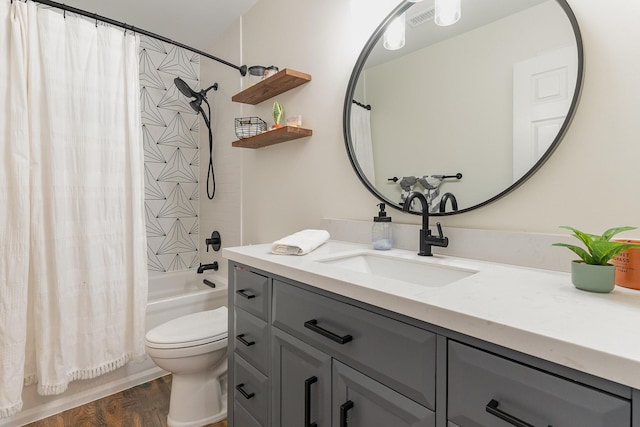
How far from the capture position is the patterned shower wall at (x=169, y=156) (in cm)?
267

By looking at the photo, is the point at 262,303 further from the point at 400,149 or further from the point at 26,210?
the point at 26,210

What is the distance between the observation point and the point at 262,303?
1125 mm

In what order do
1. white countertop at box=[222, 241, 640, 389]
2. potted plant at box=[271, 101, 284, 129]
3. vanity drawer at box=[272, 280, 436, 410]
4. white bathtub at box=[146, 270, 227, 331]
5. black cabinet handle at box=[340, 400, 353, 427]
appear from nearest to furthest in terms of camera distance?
white countertop at box=[222, 241, 640, 389], vanity drawer at box=[272, 280, 436, 410], black cabinet handle at box=[340, 400, 353, 427], potted plant at box=[271, 101, 284, 129], white bathtub at box=[146, 270, 227, 331]

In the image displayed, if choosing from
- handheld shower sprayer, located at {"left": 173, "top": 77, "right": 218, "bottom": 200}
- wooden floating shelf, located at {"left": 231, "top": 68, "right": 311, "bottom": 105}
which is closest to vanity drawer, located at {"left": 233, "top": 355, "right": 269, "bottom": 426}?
wooden floating shelf, located at {"left": 231, "top": 68, "right": 311, "bottom": 105}

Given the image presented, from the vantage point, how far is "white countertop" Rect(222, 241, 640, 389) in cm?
45

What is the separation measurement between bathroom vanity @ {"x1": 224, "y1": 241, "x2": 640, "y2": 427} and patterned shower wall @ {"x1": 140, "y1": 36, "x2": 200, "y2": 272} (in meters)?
1.85

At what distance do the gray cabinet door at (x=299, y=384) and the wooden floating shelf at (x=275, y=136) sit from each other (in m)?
1.04

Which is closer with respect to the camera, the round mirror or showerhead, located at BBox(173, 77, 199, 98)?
the round mirror

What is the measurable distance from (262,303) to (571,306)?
864mm

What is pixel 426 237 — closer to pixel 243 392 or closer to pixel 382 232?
pixel 382 232

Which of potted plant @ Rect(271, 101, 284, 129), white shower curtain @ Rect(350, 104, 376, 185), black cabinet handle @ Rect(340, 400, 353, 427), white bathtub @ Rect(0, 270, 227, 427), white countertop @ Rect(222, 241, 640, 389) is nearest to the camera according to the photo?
white countertop @ Rect(222, 241, 640, 389)

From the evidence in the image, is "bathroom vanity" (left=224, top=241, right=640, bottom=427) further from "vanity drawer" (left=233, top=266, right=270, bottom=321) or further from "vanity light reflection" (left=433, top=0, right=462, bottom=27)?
"vanity light reflection" (left=433, top=0, right=462, bottom=27)

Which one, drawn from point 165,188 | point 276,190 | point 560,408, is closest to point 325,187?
point 276,190

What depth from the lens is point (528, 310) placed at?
0.60 meters
